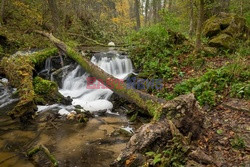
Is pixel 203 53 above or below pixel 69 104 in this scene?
above

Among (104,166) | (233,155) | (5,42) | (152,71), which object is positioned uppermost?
(5,42)

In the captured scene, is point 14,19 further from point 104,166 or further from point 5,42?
point 104,166

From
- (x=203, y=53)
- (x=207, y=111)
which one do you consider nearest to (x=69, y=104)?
(x=207, y=111)

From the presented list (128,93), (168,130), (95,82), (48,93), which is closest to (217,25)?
(128,93)

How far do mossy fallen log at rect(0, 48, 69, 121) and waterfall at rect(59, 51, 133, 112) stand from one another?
1743mm

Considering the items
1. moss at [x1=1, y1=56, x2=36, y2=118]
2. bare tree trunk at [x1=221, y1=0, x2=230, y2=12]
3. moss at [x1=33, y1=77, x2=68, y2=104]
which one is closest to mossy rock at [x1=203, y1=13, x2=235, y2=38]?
bare tree trunk at [x1=221, y1=0, x2=230, y2=12]

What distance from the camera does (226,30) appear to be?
9961mm

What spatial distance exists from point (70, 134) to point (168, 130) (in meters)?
3.22

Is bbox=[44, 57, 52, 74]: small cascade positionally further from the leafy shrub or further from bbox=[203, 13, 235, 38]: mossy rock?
the leafy shrub

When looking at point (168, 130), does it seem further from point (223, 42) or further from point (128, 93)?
point (223, 42)

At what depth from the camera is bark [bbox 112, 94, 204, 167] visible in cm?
368

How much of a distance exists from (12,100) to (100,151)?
5.41 m

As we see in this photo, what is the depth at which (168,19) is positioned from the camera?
35.6 feet

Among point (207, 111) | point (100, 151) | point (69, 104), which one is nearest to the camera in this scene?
point (100, 151)
